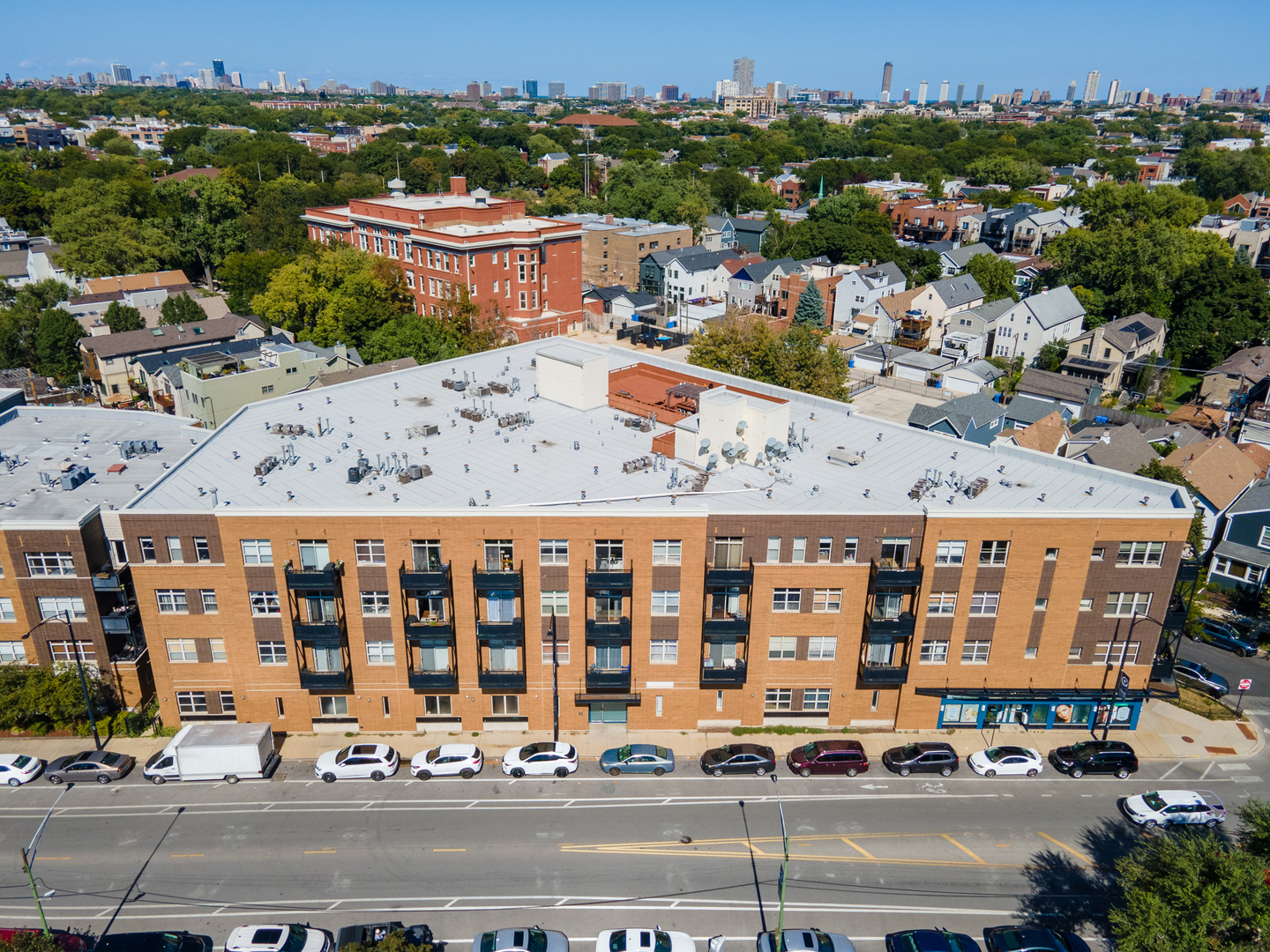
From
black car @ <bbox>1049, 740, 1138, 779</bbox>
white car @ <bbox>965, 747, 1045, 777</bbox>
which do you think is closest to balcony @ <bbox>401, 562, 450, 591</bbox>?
white car @ <bbox>965, 747, 1045, 777</bbox>

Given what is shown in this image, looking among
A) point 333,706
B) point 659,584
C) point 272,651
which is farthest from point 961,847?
point 272,651

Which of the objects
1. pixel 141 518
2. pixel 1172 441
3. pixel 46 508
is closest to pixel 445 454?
pixel 141 518

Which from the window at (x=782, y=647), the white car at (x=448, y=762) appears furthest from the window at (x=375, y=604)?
the window at (x=782, y=647)

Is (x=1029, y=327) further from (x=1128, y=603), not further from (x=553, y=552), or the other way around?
(x=553, y=552)

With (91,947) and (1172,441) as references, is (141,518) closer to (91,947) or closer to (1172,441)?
(91,947)

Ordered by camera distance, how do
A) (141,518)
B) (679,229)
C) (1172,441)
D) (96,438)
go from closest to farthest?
(141,518)
(96,438)
(1172,441)
(679,229)
